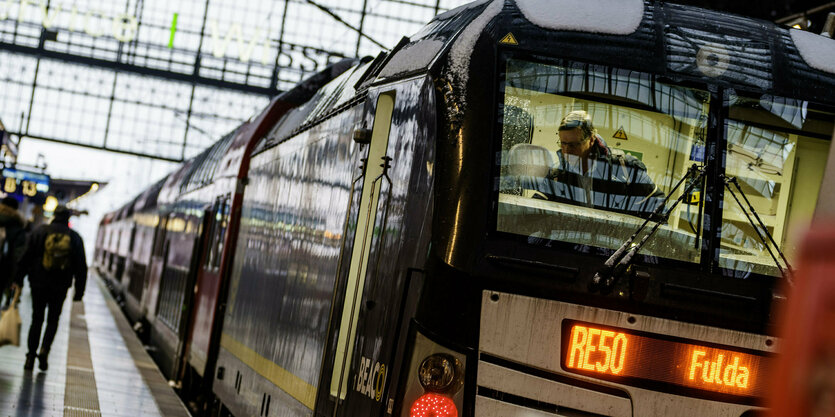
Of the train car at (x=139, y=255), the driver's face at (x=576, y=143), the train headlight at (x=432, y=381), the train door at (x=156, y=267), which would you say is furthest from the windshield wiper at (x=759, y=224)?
the train car at (x=139, y=255)

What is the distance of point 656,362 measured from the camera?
4.38m

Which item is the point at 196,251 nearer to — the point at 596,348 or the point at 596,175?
the point at 596,175

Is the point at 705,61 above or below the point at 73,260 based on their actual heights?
above

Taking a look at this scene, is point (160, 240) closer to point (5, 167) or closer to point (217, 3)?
point (5, 167)

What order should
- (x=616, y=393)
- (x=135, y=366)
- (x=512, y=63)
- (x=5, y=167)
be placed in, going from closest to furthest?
(x=616, y=393), (x=512, y=63), (x=135, y=366), (x=5, y=167)

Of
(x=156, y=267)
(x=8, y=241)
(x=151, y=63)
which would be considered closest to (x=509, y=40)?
(x=8, y=241)

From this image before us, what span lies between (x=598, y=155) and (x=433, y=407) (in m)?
1.24

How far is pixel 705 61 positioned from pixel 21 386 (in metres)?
8.04

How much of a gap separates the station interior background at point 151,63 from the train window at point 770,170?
38.5 meters

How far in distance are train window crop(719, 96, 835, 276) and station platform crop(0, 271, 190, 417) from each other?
21.1ft

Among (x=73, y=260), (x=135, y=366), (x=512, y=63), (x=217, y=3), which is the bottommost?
(x=135, y=366)

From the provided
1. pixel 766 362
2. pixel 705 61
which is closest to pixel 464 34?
pixel 705 61

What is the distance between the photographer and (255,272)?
31.1ft

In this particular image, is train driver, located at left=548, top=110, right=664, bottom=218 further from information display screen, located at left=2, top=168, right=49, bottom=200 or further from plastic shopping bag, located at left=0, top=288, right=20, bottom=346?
information display screen, located at left=2, top=168, right=49, bottom=200
